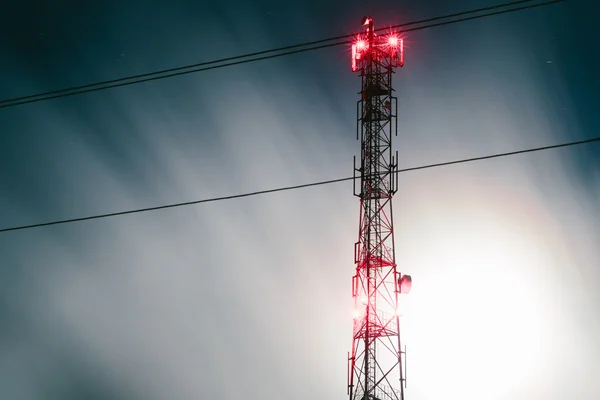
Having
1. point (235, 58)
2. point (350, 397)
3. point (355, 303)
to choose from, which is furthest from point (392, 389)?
point (235, 58)

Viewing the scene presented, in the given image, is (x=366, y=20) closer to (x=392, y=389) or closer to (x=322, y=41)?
(x=322, y=41)

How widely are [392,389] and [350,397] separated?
2292mm

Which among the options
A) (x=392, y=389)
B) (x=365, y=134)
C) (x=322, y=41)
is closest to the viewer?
(x=322, y=41)

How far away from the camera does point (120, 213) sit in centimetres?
2088

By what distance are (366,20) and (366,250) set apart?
14.8 metres

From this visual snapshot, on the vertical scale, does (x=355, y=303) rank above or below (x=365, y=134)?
below

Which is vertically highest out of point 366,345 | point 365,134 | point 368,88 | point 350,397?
point 368,88

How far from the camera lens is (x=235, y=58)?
20750 mm

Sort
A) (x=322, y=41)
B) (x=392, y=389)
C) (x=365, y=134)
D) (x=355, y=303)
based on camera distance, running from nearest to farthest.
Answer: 1. (x=322, y=41)
2. (x=392, y=389)
3. (x=355, y=303)
4. (x=365, y=134)

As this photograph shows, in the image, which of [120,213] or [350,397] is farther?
[350,397]

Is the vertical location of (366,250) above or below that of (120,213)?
above

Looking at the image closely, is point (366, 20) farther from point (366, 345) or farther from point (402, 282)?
point (366, 345)

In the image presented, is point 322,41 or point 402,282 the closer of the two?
point 322,41

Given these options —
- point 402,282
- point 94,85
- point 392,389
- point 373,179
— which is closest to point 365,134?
A: point 373,179
